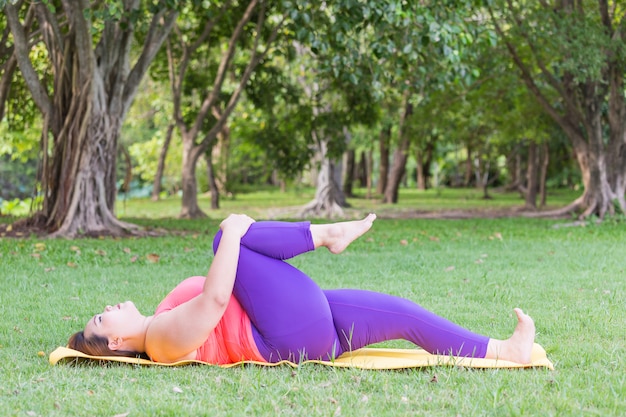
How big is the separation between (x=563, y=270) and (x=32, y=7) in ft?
30.3

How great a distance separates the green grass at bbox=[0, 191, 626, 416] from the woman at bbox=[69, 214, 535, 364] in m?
0.14

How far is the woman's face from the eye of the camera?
440 centimetres

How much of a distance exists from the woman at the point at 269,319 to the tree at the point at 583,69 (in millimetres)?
10856

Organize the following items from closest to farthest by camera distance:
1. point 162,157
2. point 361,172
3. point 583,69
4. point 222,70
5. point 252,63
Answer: point 583,69, point 252,63, point 222,70, point 162,157, point 361,172

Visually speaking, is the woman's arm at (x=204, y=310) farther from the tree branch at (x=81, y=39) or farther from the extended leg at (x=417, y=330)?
the tree branch at (x=81, y=39)

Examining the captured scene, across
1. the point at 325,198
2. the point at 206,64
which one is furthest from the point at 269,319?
the point at 206,64

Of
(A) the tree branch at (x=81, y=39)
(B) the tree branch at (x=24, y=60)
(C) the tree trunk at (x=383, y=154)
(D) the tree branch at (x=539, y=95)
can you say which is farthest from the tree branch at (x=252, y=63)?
(C) the tree trunk at (x=383, y=154)

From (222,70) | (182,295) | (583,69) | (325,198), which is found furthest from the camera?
(325,198)

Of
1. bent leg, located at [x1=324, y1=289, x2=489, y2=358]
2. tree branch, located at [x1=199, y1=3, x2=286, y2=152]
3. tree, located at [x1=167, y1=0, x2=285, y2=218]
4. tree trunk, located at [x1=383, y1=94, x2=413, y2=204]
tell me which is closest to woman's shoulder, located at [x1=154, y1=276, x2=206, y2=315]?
bent leg, located at [x1=324, y1=289, x2=489, y2=358]

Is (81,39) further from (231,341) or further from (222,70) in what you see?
(231,341)

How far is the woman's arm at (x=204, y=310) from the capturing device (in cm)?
420

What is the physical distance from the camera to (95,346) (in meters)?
4.47

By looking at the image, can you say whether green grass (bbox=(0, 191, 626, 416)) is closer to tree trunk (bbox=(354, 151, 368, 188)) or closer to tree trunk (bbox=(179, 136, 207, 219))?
tree trunk (bbox=(179, 136, 207, 219))

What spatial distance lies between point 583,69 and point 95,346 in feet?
38.8
